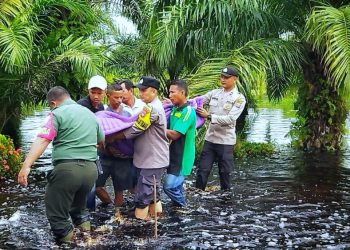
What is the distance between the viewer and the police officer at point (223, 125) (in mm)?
8305

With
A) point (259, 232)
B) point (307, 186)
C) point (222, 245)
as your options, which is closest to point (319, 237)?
point (259, 232)

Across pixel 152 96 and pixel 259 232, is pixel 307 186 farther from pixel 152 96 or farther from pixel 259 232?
pixel 152 96

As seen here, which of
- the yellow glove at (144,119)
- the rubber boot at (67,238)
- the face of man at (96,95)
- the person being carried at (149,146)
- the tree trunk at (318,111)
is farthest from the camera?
the tree trunk at (318,111)

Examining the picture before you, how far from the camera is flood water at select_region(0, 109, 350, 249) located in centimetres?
627

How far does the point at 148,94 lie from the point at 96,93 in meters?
0.63

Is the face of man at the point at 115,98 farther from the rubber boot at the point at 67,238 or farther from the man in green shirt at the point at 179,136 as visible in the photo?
the rubber boot at the point at 67,238

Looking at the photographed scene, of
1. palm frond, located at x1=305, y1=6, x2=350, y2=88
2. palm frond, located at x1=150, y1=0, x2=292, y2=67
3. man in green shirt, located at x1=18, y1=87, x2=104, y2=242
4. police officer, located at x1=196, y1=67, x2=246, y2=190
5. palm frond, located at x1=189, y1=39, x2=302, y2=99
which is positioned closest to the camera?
man in green shirt, located at x1=18, y1=87, x2=104, y2=242

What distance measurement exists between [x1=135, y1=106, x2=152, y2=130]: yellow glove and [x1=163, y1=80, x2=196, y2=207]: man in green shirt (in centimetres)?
54

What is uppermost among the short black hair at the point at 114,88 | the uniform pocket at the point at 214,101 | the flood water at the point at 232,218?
the short black hair at the point at 114,88

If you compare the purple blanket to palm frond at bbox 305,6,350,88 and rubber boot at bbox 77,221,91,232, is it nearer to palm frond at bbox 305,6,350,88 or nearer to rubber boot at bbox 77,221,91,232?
rubber boot at bbox 77,221,91,232

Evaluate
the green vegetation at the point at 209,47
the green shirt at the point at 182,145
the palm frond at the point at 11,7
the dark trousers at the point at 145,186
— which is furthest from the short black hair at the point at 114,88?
the palm frond at the point at 11,7

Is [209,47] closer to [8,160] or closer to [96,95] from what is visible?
[8,160]

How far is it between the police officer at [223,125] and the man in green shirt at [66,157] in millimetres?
2516

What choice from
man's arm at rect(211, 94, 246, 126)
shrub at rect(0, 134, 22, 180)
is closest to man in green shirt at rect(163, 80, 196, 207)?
man's arm at rect(211, 94, 246, 126)
